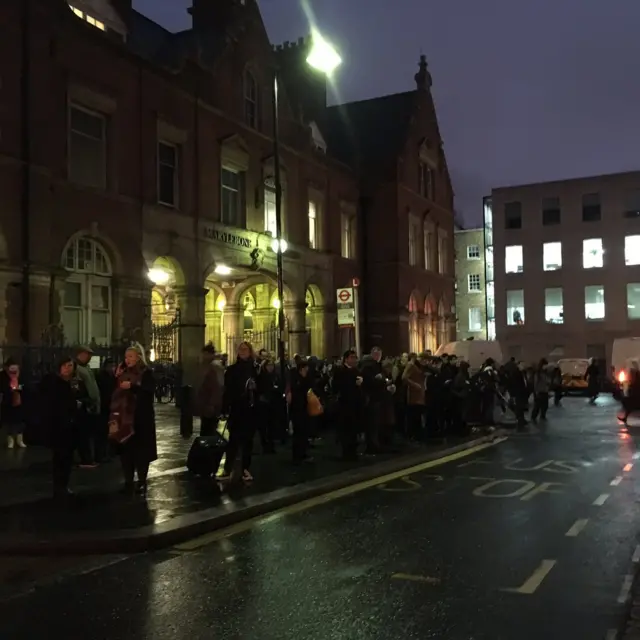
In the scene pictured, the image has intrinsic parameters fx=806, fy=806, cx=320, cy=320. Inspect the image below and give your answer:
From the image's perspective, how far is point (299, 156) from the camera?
28.7 meters

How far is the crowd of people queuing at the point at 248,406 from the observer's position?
9.79 meters

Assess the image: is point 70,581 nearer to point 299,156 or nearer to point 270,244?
point 270,244

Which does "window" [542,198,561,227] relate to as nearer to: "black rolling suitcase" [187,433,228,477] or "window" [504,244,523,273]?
"window" [504,244,523,273]

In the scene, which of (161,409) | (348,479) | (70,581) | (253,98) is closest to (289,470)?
(348,479)

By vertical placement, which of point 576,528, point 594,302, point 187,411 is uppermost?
point 594,302

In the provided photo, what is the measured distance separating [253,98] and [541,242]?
3278 cm

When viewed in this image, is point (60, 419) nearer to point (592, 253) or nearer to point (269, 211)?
point (269, 211)

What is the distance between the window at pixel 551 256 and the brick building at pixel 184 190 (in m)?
20.0

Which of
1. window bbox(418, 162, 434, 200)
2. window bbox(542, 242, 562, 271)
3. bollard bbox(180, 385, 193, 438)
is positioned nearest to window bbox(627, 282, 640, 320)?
window bbox(542, 242, 562, 271)

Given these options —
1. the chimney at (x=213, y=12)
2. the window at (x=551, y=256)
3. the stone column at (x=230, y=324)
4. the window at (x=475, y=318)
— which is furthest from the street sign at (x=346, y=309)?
the window at (x=475, y=318)

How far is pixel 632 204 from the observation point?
51.9m

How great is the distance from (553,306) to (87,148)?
132 feet

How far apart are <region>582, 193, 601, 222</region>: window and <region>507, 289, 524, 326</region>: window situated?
6.46 meters

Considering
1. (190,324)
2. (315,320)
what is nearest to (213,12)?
(190,324)
